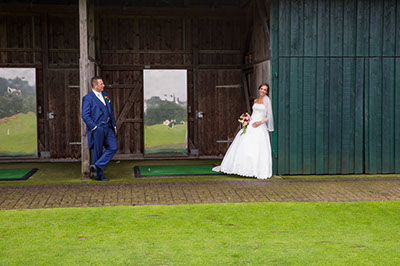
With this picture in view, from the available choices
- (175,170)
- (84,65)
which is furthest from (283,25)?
(84,65)

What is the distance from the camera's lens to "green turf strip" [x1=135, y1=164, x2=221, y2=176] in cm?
977

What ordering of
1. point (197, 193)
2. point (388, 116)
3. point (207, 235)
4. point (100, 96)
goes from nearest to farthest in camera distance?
point (207, 235) < point (197, 193) < point (100, 96) < point (388, 116)

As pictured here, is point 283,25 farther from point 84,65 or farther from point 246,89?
point 84,65

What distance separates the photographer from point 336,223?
5855 millimetres

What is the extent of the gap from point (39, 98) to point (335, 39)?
673cm

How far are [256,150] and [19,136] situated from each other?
19.0ft

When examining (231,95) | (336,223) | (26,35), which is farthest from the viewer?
(231,95)

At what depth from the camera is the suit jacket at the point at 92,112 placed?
8.66 meters

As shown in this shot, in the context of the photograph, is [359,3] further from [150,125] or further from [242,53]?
[150,125]

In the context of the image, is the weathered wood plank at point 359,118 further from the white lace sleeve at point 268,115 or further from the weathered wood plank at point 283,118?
the white lace sleeve at point 268,115

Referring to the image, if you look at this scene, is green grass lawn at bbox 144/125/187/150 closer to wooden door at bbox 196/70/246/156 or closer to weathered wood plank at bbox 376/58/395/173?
wooden door at bbox 196/70/246/156

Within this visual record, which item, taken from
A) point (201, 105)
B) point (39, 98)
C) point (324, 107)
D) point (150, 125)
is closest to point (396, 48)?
point (324, 107)

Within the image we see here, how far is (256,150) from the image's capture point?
919cm

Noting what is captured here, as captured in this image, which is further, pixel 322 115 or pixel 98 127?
pixel 322 115
